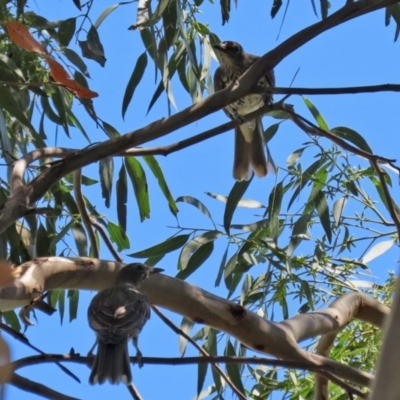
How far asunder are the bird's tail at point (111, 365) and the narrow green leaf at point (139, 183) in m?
0.95

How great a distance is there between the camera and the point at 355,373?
1.87 m

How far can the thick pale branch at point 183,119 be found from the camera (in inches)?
73.5

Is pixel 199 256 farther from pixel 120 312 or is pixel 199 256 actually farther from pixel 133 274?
pixel 120 312

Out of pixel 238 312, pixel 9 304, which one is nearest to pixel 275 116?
pixel 238 312

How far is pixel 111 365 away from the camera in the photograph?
74.1 inches

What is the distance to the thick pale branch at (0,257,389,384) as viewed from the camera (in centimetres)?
185

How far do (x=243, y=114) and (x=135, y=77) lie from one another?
89cm

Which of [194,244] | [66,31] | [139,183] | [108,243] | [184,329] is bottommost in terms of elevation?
[108,243]

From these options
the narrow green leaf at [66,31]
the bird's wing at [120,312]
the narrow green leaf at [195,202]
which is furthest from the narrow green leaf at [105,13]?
the bird's wing at [120,312]

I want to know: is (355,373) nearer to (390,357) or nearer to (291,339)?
(291,339)

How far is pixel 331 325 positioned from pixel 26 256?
1067 mm

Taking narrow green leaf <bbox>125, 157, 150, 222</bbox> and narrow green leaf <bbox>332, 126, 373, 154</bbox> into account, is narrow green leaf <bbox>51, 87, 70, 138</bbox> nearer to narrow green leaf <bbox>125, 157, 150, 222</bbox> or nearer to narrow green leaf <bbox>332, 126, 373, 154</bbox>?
narrow green leaf <bbox>125, 157, 150, 222</bbox>

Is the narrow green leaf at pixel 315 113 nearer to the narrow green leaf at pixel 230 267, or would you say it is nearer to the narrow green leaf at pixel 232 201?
the narrow green leaf at pixel 232 201

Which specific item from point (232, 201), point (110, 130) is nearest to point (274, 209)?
point (232, 201)
